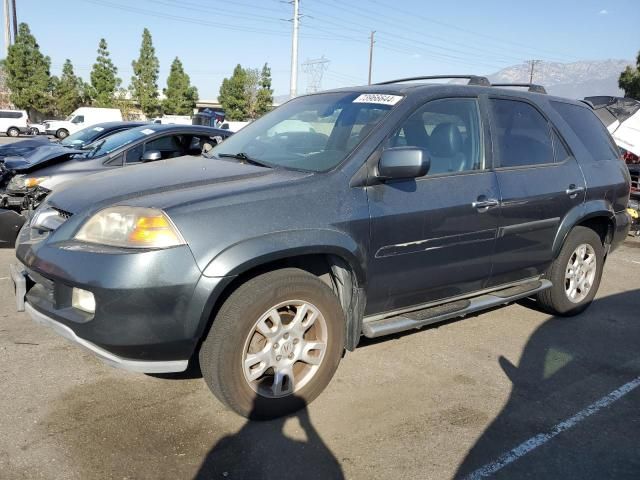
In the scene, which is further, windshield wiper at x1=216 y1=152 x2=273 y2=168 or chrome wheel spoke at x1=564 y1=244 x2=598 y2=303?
chrome wheel spoke at x1=564 y1=244 x2=598 y2=303

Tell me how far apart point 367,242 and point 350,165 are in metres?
0.46

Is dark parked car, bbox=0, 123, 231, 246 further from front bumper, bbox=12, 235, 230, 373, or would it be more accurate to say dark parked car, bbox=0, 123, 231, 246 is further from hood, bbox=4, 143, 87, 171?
front bumper, bbox=12, 235, 230, 373

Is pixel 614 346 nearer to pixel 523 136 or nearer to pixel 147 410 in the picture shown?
pixel 523 136

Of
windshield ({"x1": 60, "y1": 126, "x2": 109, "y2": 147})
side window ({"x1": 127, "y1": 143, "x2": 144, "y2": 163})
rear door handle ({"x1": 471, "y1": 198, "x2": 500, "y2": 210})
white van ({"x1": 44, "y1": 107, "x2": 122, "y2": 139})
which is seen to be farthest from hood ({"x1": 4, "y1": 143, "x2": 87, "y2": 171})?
white van ({"x1": 44, "y1": 107, "x2": 122, "y2": 139})

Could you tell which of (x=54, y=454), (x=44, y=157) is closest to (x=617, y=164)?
(x=54, y=454)

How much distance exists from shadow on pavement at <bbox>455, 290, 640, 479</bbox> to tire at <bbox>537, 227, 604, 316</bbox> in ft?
0.50

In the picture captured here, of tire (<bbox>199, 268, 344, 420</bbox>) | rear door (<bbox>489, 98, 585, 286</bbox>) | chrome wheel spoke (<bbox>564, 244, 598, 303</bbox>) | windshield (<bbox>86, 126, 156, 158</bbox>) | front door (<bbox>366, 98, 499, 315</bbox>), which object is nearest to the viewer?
Answer: tire (<bbox>199, 268, 344, 420</bbox>)

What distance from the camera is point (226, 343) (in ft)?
8.93

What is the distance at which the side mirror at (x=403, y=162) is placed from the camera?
10.1 feet

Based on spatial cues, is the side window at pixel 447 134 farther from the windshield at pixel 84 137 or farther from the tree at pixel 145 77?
the tree at pixel 145 77

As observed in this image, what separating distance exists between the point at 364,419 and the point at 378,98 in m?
2.04

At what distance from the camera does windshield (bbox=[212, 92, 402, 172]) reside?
3352 mm

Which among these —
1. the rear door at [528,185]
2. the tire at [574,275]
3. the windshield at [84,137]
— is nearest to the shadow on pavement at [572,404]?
the tire at [574,275]

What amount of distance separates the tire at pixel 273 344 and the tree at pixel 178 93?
2381 inches
